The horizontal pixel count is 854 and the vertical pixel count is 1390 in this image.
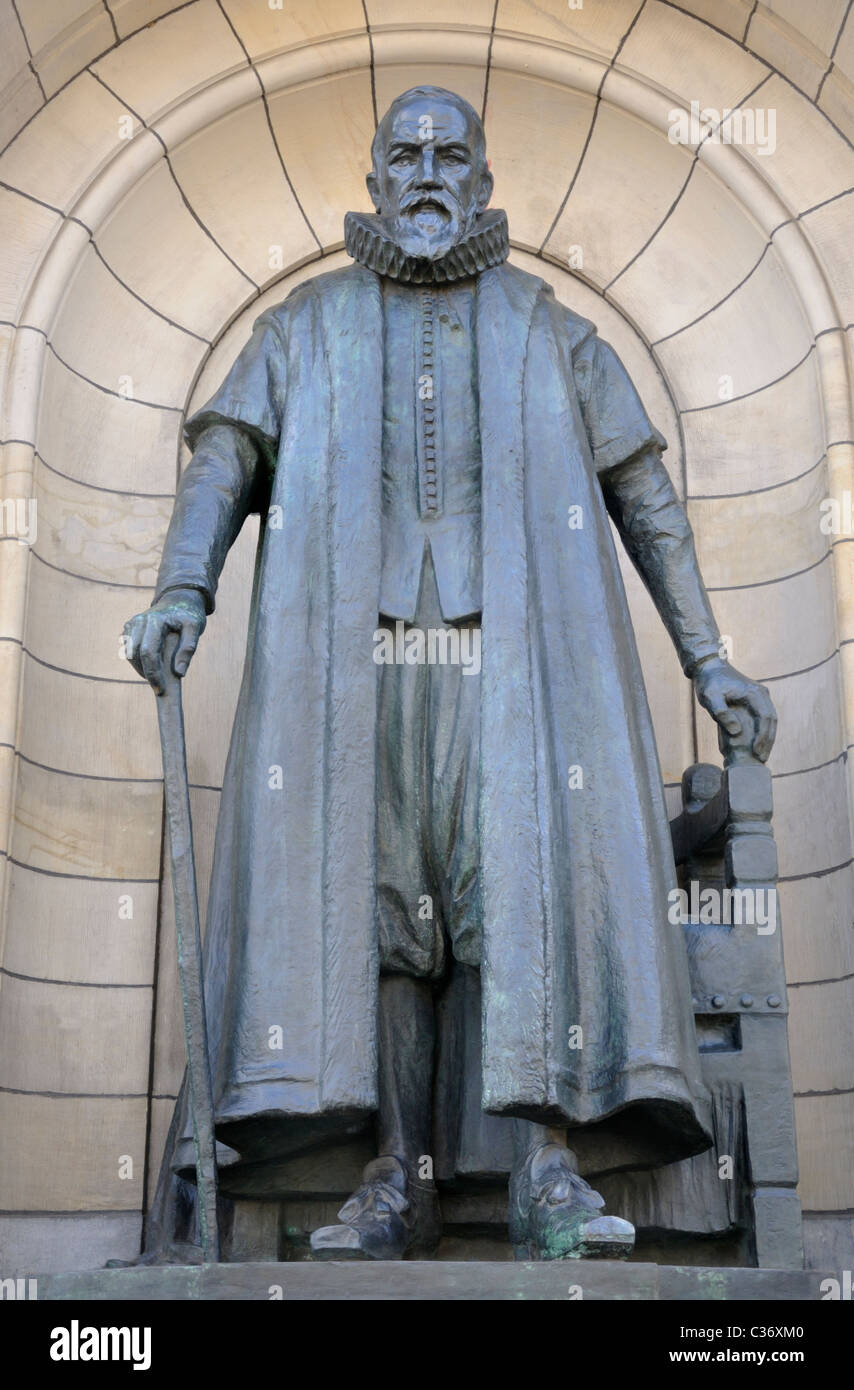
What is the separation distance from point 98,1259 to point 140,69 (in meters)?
3.45

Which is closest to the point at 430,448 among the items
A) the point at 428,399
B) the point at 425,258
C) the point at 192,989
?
the point at 428,399

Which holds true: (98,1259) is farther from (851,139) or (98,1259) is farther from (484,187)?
(851,139)

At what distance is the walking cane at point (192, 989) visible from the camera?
3705 millimetres

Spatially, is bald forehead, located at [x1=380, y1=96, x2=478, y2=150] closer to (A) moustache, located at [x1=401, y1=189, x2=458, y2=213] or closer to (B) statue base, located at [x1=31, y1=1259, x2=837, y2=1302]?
(A) moustache, located at [x1=401, y1=189, x2=458, y2=213]

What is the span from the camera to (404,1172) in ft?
13.2

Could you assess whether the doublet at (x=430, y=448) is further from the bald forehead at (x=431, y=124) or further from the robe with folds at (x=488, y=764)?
the bald forehead at (x=431, y=124)

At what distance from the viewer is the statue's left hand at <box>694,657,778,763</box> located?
4.40 m

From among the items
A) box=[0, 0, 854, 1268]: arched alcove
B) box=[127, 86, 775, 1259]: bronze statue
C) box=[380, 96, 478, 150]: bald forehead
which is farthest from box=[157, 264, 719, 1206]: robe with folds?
box=[0, 0, 854, 1268]: arched alcove

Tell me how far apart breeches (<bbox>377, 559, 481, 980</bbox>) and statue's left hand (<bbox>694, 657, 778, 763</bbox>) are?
585 millimetres

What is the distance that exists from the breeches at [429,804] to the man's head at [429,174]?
0.93m

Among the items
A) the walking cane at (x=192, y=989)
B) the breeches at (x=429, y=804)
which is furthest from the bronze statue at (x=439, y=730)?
the walking cane at (x=192, y=989)

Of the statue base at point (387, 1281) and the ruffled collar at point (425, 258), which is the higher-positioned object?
the ruffled collar at point (425, 258)

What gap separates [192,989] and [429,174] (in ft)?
6.58

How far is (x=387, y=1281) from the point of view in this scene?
3.27 m
